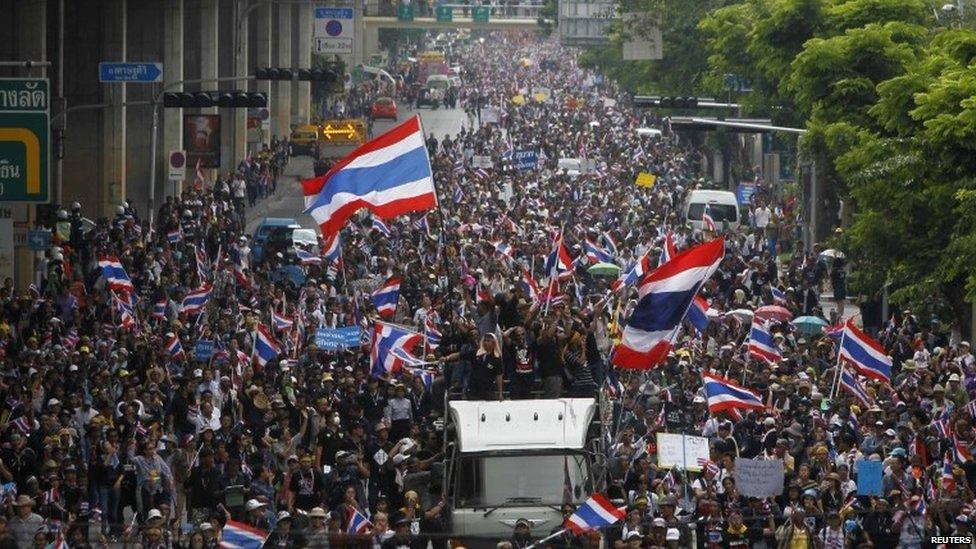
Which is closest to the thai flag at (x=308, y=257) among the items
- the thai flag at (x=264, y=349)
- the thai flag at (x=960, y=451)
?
the thai flag at (x=264, y=349)

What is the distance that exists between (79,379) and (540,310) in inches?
220

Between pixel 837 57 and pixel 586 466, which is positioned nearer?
pixel 586 466

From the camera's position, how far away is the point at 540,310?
29453mm

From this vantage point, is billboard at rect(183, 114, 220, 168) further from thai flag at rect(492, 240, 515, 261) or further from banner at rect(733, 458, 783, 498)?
banner at rect(733, 458, 783, 498)

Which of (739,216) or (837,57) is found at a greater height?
(837,57)

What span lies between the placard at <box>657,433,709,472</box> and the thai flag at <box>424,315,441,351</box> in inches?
320

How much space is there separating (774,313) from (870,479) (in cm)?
1422

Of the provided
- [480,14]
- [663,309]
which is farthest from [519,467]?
[480,14]

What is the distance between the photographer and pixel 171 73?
6819 cm

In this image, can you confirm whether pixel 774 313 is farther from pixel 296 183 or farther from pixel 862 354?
pixel 296 183

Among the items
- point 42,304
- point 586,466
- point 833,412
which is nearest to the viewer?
point 586,466

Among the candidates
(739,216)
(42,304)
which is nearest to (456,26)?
(739,216)

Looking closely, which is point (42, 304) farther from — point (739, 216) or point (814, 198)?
point (739, 216)

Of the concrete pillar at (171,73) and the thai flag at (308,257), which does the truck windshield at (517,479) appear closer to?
the thai flag at (308,257)
